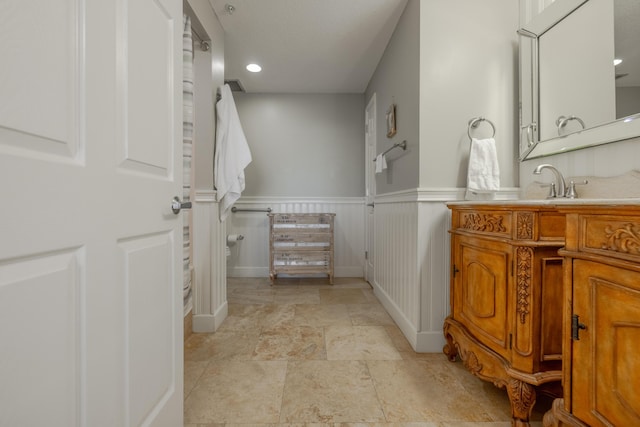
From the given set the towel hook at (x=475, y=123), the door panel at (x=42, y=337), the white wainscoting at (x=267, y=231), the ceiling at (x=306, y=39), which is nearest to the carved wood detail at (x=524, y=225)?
the towel hook at (x=475, y=123)

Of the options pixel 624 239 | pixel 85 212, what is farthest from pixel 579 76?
pixel 85 212

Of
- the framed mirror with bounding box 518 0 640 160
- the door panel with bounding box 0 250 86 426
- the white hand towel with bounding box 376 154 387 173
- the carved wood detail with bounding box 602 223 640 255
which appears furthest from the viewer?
the white hand towel with bounding box 376 154 387 173

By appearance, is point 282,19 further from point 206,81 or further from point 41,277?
point 41,277

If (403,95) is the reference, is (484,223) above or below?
below

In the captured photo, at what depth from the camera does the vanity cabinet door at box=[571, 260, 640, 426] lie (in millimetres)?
714

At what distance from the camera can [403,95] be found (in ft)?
6.84

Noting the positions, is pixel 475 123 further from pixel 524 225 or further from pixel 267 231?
pixel 267 231

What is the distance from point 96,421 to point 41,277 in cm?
39

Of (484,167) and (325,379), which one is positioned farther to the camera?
(484,167)

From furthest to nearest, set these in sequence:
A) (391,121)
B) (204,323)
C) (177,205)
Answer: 1. (391,121)
2. (204,323)
3. (177,205)

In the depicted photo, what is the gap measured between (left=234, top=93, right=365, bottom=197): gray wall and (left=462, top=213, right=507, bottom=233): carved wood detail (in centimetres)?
218

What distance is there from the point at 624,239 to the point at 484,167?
1.01m

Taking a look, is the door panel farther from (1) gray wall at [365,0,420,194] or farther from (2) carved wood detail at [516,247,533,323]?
(1) gray wall at [365,0,420,194]

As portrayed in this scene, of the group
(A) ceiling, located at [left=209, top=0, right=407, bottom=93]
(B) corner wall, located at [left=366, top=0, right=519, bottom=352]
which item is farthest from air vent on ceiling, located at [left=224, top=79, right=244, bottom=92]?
(B) corner wall, located at [left=366, top=0, right=519, bottom=352]
